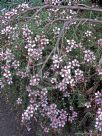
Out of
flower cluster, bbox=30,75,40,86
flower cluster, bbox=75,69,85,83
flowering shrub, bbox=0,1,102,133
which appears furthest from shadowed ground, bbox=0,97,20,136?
flower cluster, bbox=75,69,85,83

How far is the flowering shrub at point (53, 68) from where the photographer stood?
251 cm

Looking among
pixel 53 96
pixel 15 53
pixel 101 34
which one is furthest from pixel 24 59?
pixel 101 34

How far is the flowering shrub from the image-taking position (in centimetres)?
251

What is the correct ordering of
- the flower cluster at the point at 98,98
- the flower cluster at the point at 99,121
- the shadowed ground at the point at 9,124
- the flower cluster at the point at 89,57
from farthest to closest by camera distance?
the shadowed ground at the point at 9,124, the flower cluster at the point at 89,57, the flower cluster at the point at 98,98, the flower cluster at the point at 99,121

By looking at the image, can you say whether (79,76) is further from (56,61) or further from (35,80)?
(35,80)

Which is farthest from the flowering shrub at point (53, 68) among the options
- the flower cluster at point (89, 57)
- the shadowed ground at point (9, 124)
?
the shadowed ground at point (9, 124)

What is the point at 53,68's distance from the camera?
2502mm

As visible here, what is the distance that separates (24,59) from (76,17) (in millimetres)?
538

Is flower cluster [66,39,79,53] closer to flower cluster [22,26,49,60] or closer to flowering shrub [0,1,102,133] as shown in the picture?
flowering shrub [0,1,102,133]

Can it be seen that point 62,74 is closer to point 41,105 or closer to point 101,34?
point 41,105

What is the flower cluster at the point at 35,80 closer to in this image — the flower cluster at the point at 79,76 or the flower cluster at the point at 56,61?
the flower cluster at the point at 56,61

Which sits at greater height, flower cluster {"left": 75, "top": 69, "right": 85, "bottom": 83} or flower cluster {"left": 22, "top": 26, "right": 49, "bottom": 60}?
flower cluster {"left": 22, "top": 26, "right": 49, "bottom": 60}

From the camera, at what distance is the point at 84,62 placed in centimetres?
257

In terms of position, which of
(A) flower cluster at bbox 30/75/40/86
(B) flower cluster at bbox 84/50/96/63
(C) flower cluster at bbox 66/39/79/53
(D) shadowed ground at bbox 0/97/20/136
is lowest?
(D) shadowed ground at bbox 0/97/20/136
